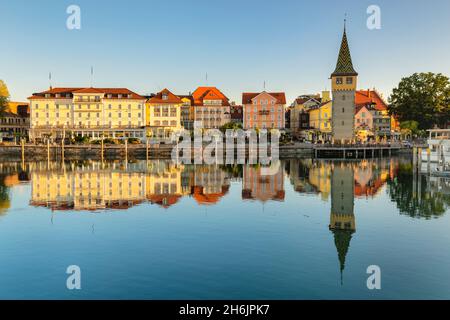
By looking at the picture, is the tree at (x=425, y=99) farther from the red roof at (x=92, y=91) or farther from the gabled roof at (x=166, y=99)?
the red roof at (x=92, y=91)

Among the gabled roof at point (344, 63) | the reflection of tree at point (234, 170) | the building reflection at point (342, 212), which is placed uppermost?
the gabled roof at point (344, 63)

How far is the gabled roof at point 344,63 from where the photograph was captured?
82812 mm

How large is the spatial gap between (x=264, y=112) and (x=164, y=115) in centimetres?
2364

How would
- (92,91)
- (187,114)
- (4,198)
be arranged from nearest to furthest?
(4,198)
(92,91)
(187,114)

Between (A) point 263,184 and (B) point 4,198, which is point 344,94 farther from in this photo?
(B) point 4,198

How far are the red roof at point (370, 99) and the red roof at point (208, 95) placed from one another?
32928mm

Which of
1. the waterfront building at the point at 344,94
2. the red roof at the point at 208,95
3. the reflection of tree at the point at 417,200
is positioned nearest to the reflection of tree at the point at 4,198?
the reflection of tree at the point at 417,200

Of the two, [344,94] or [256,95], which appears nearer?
[344,94]

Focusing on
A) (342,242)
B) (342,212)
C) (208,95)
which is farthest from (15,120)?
(342,242)

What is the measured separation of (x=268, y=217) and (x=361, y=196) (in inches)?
494

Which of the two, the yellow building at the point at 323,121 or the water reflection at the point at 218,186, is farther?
the yellow building at the point at 323,121

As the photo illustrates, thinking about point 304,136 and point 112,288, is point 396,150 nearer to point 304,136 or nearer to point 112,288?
point 304,136

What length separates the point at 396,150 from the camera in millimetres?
89625

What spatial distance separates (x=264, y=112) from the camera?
10225 centimetres
